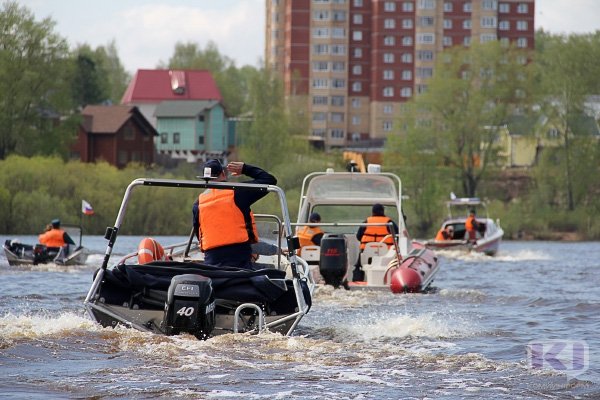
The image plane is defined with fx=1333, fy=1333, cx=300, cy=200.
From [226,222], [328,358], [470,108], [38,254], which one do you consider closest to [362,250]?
[226,222]

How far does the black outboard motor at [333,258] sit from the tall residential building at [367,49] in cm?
10496

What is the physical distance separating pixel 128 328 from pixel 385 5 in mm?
114164

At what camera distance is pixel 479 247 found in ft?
135

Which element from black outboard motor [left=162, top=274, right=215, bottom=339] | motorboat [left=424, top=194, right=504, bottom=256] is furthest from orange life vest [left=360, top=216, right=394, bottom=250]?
motorboat [left=424, top=194, right=504, bottom=256]

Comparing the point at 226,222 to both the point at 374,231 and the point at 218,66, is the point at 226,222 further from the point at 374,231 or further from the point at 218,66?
the point at 218,66

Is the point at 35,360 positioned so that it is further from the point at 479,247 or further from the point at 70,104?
the point at 70,104

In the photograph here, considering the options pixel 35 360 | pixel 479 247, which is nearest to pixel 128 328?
pixel 35 360

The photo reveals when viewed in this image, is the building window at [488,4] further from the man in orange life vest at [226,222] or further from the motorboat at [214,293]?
the motorboat at [214,293]

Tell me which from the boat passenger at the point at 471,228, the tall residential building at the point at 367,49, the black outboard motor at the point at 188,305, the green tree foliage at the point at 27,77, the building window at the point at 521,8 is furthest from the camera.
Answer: the building window at the point at 521,8

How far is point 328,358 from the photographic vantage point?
12.1 metres

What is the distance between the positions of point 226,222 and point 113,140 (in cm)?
7745

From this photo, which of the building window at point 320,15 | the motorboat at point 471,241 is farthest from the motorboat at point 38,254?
the building window at point 320,15

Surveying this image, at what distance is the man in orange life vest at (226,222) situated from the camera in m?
13.7

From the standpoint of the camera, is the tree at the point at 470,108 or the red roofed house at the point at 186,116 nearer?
the tree at the point at 470,108
